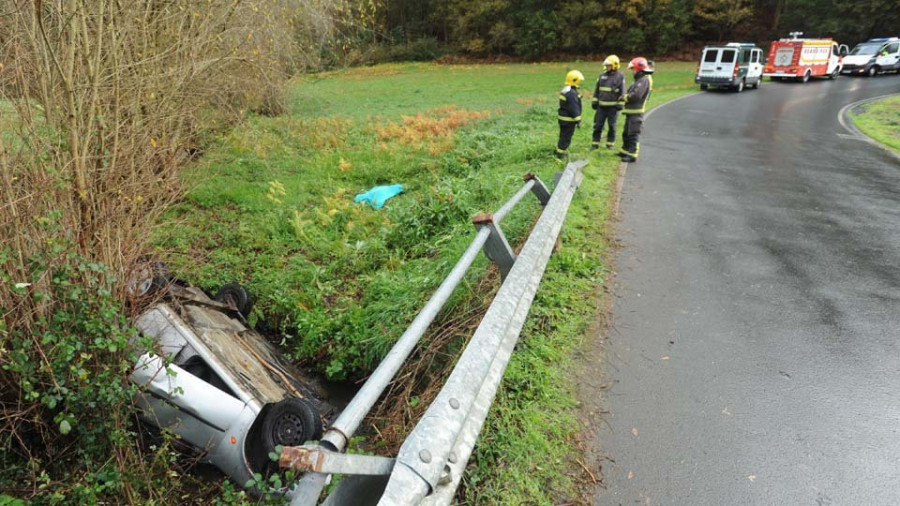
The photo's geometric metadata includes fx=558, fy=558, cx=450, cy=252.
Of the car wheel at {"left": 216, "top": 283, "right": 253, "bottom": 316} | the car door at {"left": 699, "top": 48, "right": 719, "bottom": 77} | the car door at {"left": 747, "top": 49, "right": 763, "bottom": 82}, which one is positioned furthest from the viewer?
the car door at {"left": 747, "top": 49, "right": 763, "bottom": 82}

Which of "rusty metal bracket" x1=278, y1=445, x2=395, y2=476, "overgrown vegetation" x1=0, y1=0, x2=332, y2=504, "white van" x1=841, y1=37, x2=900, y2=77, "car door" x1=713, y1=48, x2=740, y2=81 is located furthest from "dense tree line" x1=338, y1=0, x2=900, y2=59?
"rusty metal bracket" x1=278, y1=445, x2=395, y2=476

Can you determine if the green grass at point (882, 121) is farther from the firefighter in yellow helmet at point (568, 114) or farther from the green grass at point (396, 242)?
the firefighter in yellow helmet at point (568, 114)

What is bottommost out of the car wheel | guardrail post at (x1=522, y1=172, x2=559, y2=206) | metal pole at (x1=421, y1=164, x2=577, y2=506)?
the car wheel

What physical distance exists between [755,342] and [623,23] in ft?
163

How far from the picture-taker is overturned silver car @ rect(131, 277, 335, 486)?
4543mm

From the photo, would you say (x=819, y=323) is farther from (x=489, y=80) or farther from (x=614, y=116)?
(x=489, y=80)

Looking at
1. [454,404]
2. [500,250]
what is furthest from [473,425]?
[500,250]

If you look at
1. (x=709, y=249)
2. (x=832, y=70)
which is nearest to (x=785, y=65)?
(x=832, y=70)

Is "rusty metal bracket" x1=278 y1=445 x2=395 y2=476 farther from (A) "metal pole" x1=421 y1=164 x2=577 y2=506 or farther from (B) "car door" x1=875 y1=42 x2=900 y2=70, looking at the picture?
(B) "car door" x1=875 y1=42 x2=900 y2=70

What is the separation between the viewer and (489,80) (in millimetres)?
35688

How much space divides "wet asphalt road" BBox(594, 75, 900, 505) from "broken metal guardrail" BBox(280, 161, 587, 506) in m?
0.86

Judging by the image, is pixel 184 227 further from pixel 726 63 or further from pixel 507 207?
pixel 726 63

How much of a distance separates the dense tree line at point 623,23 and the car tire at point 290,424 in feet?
128

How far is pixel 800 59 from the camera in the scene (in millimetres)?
29062
